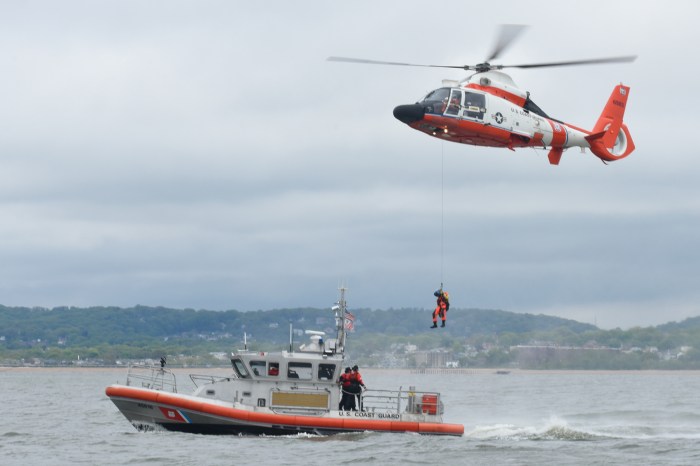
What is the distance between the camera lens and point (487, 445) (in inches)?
1305

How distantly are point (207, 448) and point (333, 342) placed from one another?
4.85m

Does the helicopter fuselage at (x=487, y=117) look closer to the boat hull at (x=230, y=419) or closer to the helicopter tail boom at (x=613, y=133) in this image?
the helicopter tail boom at (x=613, y=133)

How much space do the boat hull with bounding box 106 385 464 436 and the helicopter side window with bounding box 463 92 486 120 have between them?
8838 millimetres

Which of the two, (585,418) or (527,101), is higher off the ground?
(527,101)

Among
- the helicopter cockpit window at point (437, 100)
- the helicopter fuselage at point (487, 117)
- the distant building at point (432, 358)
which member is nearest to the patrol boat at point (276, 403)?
the helicopter fuselage at point (487, 117)

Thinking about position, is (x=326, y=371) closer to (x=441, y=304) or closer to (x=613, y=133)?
(x=441, y=304)

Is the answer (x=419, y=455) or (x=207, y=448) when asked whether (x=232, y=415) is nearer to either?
(x=207, y=448)

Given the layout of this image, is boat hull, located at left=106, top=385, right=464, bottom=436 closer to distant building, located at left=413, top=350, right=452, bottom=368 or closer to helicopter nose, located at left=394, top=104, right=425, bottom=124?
helicopter nose, located at left=394, top=104, right=425, bottom=124

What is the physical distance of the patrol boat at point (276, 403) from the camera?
104 ft

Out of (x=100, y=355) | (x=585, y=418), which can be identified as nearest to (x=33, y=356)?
(x=100, y=355)

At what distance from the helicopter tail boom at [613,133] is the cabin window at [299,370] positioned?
12.1 meters

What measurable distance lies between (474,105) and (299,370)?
9.04 metres

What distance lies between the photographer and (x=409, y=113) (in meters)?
32.4

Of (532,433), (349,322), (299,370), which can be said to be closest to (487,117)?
(349,322)
